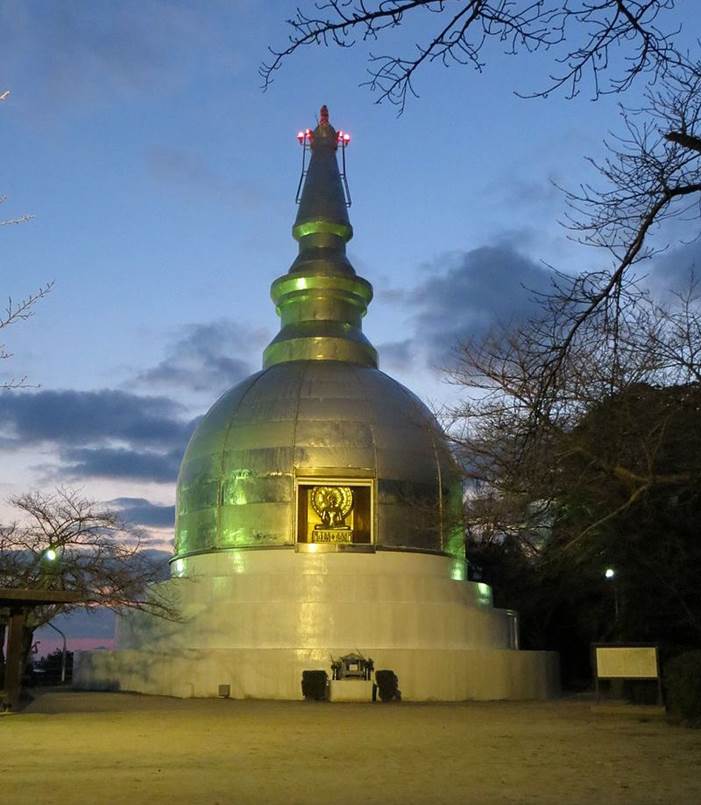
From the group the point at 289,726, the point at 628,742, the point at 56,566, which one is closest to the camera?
the point at 628,742

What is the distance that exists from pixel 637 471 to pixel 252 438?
1502cm

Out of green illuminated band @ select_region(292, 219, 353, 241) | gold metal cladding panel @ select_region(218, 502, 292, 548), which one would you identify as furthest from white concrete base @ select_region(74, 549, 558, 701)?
green illuminated band @ select_region(292, 219, 353, 241)

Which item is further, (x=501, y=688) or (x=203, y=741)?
(x=501, y=688)

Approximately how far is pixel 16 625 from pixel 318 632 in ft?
27.6

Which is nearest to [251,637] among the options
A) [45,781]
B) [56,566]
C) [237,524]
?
[237,524]

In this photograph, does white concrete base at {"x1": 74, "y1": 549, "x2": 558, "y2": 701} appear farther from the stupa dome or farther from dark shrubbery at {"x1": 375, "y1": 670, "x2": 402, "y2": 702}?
the stupa dome

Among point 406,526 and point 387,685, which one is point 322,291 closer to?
point 406,526

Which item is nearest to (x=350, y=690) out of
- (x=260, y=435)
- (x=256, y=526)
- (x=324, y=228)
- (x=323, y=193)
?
(x=256, y=526)

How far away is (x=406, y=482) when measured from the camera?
27406 millimetres

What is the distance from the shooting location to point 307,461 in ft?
88.3

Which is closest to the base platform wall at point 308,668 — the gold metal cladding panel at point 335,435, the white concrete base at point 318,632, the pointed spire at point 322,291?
the white concrete base at point 318,632

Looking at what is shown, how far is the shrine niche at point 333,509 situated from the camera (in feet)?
88.3

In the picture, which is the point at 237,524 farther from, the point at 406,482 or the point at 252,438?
the point at 406,482

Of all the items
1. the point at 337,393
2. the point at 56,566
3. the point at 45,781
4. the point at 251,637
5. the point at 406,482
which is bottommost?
the point at 45,781
